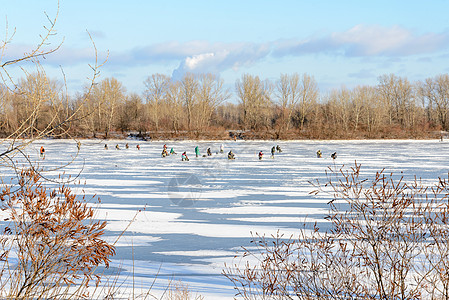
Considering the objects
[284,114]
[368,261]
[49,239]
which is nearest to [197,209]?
[368,261]

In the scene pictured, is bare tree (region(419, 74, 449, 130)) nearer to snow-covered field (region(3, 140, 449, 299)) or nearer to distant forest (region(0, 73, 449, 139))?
distant forest (region(0, 73, 449, 139))

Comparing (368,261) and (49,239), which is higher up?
(49,239)

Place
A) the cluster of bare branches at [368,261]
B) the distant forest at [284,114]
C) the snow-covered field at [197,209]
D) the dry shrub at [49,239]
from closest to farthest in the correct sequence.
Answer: the dry shrub at [49,239], the cluster of bare branches at [368,261], the snow-covered field at [197,209], the distant forest at [284,114]

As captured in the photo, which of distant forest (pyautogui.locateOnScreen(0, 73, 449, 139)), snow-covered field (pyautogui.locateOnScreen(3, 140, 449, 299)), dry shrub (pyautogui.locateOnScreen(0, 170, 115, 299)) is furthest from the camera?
distant forest (pyautogui.locateOnScreen(0, 73, 449, 139))

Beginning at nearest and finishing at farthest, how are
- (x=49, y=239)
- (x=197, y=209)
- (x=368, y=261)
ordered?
(x=49, y=239), (x=368, y=261), (x=197, y=209)

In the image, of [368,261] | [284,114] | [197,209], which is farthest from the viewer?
[284,114]

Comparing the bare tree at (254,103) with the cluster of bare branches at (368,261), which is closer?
the cluster of bare branches at (368,261)

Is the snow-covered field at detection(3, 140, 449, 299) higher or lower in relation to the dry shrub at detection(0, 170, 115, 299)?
lower

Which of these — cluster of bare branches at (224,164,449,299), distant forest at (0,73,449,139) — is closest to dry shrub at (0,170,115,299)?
cluster of bare branches at (224,164,449,299)

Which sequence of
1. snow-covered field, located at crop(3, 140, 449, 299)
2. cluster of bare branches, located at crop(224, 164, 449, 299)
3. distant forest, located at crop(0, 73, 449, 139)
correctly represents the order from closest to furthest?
cluster of bare branches, located at crop(224, 164, 449, 299), snow-covered field, located at crop(3, 140, 449, 299), distant forest, located at crop(0, 73, 449, 139)

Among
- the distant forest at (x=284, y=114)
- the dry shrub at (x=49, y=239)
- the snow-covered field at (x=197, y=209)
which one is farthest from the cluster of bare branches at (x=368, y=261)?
the distant forest at (x=284, y=114)

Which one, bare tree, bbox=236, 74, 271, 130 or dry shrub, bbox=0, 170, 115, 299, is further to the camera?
bare tree, bbox=236, 74, 271, 130

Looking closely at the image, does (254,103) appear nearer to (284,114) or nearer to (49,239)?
(284,114)

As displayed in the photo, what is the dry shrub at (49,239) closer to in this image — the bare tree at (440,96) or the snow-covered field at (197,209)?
the snow-covered field at (197,209)
